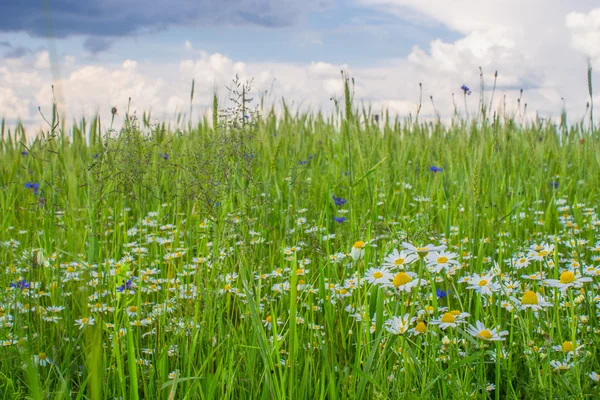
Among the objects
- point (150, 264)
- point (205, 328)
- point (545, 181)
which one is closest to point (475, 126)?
point (545, 181)

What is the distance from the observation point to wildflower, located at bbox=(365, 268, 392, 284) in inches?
56.3

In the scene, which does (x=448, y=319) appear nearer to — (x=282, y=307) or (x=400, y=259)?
(x=400, y=259)

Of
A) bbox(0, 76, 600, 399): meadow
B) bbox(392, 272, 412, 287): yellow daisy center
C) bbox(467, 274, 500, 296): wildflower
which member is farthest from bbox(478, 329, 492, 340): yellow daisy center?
bbox(392, 272, 412, 287): yellow daisy center

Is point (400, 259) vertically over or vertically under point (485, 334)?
over

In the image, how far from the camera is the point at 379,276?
1.59 m

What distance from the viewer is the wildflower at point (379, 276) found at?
4.69 feet

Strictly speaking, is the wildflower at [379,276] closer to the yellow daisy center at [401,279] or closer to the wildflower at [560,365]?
the yellow daisy center at [401,279]

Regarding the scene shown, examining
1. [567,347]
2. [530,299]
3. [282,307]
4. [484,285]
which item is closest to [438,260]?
[484,285]

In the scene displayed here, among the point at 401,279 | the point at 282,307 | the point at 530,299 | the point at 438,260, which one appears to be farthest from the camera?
the point at 282,307

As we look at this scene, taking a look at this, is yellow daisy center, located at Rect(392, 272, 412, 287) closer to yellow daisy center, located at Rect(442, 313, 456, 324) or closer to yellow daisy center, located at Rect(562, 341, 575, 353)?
yellow daisy center, located at Rect(442, 313, 456, 324)

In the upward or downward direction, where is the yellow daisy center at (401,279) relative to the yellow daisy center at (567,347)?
upward

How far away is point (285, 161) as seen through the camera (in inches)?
191

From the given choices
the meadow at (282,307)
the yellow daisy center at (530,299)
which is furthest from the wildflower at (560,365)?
the yellow daisy center at (530,299)

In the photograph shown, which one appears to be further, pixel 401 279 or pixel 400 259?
pixel 400 259
